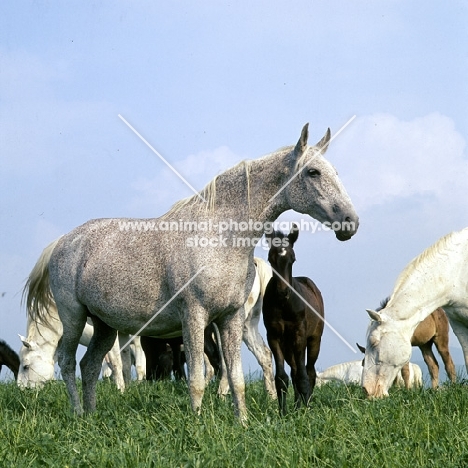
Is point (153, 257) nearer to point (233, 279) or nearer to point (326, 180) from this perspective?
point (233, 279)

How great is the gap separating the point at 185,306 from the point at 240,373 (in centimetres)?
77

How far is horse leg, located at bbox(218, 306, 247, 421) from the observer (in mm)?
6602

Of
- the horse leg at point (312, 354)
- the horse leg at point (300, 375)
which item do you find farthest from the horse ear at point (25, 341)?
the horse leg at point (300, 375)

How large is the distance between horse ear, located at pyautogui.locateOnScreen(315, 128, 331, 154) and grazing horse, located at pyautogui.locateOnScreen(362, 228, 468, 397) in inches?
96.0

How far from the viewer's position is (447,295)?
875cm

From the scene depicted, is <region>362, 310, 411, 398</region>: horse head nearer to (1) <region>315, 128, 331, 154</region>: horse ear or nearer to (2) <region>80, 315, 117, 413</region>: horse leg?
(1) <region>315, 128, 331, 154</region>: horse ear

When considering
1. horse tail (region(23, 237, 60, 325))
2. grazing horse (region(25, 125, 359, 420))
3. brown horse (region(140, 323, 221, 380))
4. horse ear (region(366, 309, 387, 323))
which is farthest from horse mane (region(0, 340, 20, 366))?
horse ear (region(366, 309, 387, 323))

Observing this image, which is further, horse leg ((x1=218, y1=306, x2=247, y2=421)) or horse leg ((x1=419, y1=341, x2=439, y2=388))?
horse leg ((x1=419, y1=341, x2=439, y2=388))

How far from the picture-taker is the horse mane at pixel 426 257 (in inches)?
349

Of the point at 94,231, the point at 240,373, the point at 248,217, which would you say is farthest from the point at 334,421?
the point at 94,231

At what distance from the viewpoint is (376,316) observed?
27.8 ft

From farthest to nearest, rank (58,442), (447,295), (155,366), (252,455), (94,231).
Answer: (155,366), (447,295), (94,231), (58,442), (252,455)

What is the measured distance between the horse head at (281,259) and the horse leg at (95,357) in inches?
72.7

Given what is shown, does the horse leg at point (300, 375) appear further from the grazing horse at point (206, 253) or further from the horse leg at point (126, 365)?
the horse leg at point (126, 365)
